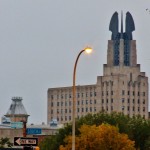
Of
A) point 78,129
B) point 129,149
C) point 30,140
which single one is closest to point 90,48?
point 30,140

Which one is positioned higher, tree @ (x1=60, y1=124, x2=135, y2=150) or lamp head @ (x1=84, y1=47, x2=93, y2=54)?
lamp head @ (x1=84, y1=47, x2=93, y2=54)

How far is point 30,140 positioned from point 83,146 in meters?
55.1

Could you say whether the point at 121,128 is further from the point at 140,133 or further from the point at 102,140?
the point at 102,140

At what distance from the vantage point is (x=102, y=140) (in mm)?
109000

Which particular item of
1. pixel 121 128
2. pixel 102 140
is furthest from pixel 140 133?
pixel 102 140

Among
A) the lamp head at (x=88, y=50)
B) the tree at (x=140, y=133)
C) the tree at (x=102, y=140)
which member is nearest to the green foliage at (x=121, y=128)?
the tree at (x=140, y=133)

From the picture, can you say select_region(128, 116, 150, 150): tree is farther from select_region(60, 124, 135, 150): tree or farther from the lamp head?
the lamp head

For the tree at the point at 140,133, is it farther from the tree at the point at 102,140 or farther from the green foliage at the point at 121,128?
the tree at the point at 102,140

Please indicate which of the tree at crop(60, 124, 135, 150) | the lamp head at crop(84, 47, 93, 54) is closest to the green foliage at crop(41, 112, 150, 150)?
the tree at crop(60, 124, 135, 150)

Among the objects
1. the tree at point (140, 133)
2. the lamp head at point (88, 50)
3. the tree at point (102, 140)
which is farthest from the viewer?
the tree at point (140, 133)

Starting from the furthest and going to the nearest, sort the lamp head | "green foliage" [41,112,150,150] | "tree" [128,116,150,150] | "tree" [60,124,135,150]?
"tree" [128,116,150,150] < "green foliage" [41,112,150,150] < "tree" [60,124,135,150] < the lamp head

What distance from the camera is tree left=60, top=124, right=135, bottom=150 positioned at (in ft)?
354

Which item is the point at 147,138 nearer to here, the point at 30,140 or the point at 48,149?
the point at 48,149

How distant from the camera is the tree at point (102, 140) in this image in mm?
107938
